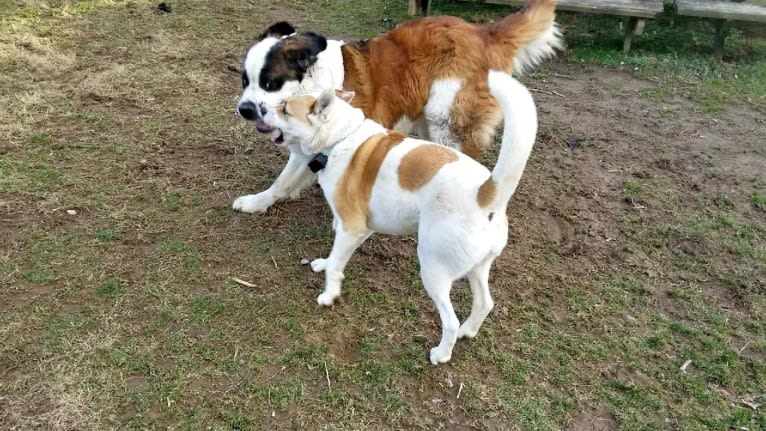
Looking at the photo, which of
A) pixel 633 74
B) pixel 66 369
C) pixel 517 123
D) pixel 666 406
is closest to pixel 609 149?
Result: pixel 633 74

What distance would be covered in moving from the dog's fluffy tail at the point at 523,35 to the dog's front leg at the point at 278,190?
59.5 inches

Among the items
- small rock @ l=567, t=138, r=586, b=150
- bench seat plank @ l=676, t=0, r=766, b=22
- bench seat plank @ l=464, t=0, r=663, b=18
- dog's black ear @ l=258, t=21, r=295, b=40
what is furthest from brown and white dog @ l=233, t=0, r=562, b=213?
bench seat plank @ l=676, t=0, r=766, b=22

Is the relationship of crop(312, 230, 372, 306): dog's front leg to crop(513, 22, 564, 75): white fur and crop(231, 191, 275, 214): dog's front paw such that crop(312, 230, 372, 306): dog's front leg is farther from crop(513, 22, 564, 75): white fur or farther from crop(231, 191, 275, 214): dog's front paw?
crop(513, 22, 564, 75): white fur

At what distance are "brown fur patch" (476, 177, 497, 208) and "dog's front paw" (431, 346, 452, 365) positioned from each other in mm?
836

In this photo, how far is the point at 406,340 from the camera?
10.6ft

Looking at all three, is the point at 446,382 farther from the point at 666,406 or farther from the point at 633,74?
the point at 633,74

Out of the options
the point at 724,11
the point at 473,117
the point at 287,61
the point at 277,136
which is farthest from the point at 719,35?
the point at 277,136

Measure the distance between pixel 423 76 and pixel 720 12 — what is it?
4.55 meters

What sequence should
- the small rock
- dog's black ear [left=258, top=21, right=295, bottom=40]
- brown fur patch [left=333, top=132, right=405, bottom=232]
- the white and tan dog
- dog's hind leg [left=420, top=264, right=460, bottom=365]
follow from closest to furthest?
the white and tan dog
dog's hind leg [left=420, top=264, right=460, bottom=365]
brown fur patch [left=333, top=132, right=405, bottom=232]
dog's black ear [left=258, top=21, right=295, bottom=40]
the small rock

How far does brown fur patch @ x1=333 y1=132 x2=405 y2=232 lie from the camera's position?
3164 millimetres

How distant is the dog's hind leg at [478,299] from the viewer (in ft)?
9.48

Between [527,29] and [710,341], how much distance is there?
2.34 m

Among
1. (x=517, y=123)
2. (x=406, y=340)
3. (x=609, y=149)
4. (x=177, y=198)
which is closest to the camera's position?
(x=517, y=123)

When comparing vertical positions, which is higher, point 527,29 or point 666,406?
point 527,29
